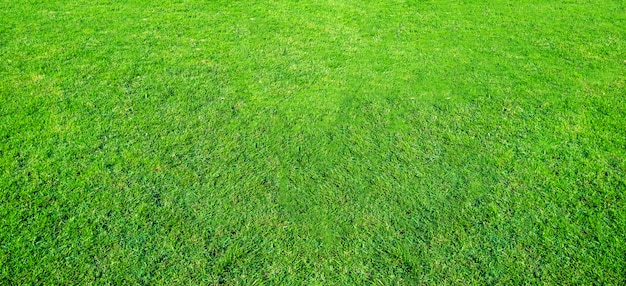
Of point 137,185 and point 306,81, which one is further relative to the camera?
point 306,81

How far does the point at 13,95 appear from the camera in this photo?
493cm

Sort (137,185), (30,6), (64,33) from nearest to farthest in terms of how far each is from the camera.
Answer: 1. (137,185)
2. (64,33)
3. (30,6)

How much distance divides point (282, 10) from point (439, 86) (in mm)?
2639

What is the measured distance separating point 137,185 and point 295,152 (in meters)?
1.33

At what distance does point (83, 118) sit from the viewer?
4.68 m

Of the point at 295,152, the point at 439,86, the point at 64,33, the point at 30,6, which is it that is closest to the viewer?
the point at 295,152

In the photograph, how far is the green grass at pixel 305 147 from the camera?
352 cm

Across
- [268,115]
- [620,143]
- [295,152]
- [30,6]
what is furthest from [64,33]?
[620,143]

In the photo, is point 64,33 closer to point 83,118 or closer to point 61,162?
point 83,118

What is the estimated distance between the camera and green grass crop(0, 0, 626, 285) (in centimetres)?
352

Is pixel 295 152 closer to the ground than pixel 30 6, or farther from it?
closer to the ground

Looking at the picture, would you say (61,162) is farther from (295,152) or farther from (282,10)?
(282,10)

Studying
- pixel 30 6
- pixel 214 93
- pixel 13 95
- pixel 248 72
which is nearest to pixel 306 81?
pixel 248 72

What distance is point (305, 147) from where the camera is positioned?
448 cm
